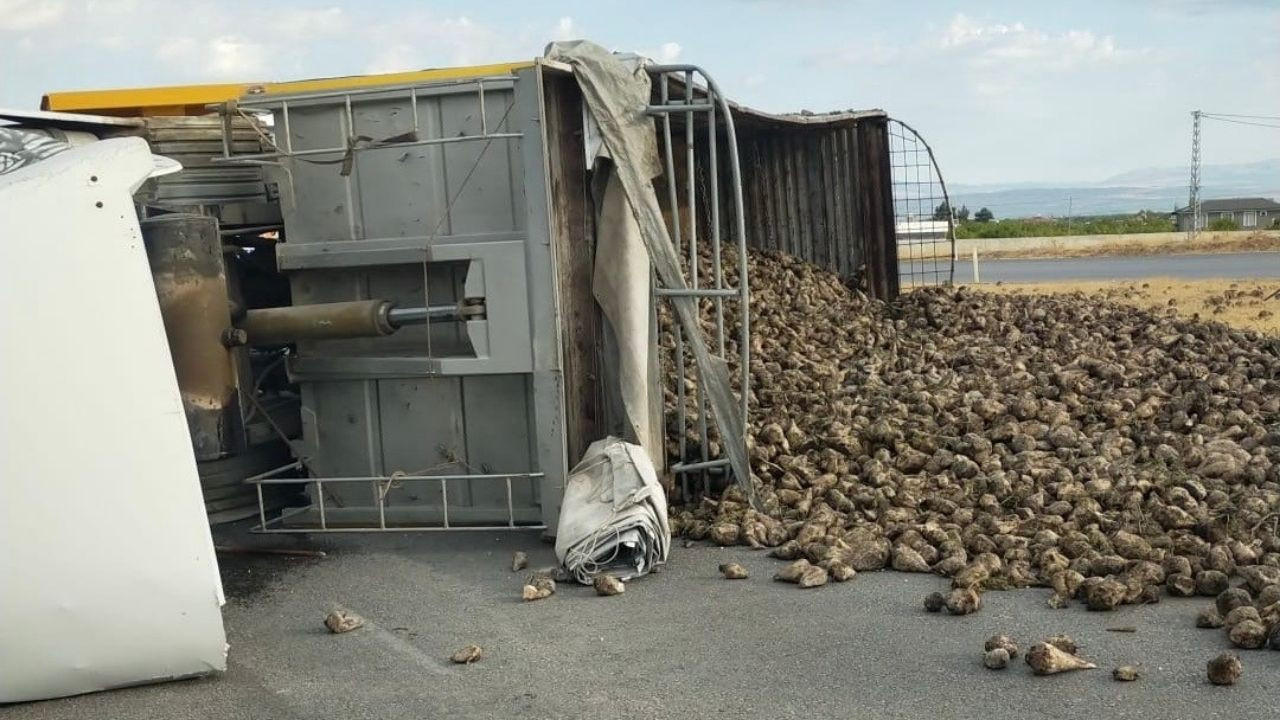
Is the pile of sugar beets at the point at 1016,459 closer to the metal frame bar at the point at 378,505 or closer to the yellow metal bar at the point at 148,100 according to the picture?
the metal frame bar at the point at 378,505

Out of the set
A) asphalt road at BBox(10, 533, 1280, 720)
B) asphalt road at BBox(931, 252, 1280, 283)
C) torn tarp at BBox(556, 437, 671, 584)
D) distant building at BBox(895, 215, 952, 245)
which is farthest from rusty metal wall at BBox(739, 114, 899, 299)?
asphalt road at BBox(931, 252, 1280, 283)

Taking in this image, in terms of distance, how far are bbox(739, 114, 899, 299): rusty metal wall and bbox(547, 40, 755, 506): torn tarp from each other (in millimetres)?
5418

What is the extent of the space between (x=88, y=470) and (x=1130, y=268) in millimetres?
23253

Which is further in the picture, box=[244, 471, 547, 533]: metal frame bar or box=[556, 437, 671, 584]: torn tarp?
box=[244, 471, 547, 533]: metal frame bar

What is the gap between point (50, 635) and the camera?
14.4 feet

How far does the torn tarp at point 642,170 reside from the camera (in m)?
6.35

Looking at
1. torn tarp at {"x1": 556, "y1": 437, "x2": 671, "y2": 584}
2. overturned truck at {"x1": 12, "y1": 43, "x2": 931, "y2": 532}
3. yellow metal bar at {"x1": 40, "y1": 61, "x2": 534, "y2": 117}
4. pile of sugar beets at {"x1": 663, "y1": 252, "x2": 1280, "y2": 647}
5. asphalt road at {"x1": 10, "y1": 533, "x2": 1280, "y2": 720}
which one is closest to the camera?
asphalt road at {"x1": 10, "y1": 533, "x2": 1280, "y2": 720}

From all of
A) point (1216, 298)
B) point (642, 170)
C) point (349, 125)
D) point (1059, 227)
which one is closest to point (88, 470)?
point (349, 125)

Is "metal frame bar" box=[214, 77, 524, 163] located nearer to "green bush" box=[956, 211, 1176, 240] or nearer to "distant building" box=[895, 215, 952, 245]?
"distant building" box=[895, 215, 952, 245]

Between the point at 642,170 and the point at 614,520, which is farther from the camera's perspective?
the point at 642,170

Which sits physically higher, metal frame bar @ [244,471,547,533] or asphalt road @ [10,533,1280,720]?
metal frame bar @ [244,471,547,533]

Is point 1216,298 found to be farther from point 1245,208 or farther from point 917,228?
point 1245,208

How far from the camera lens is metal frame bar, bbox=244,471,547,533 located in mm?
6484

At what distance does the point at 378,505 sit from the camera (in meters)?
6.88
